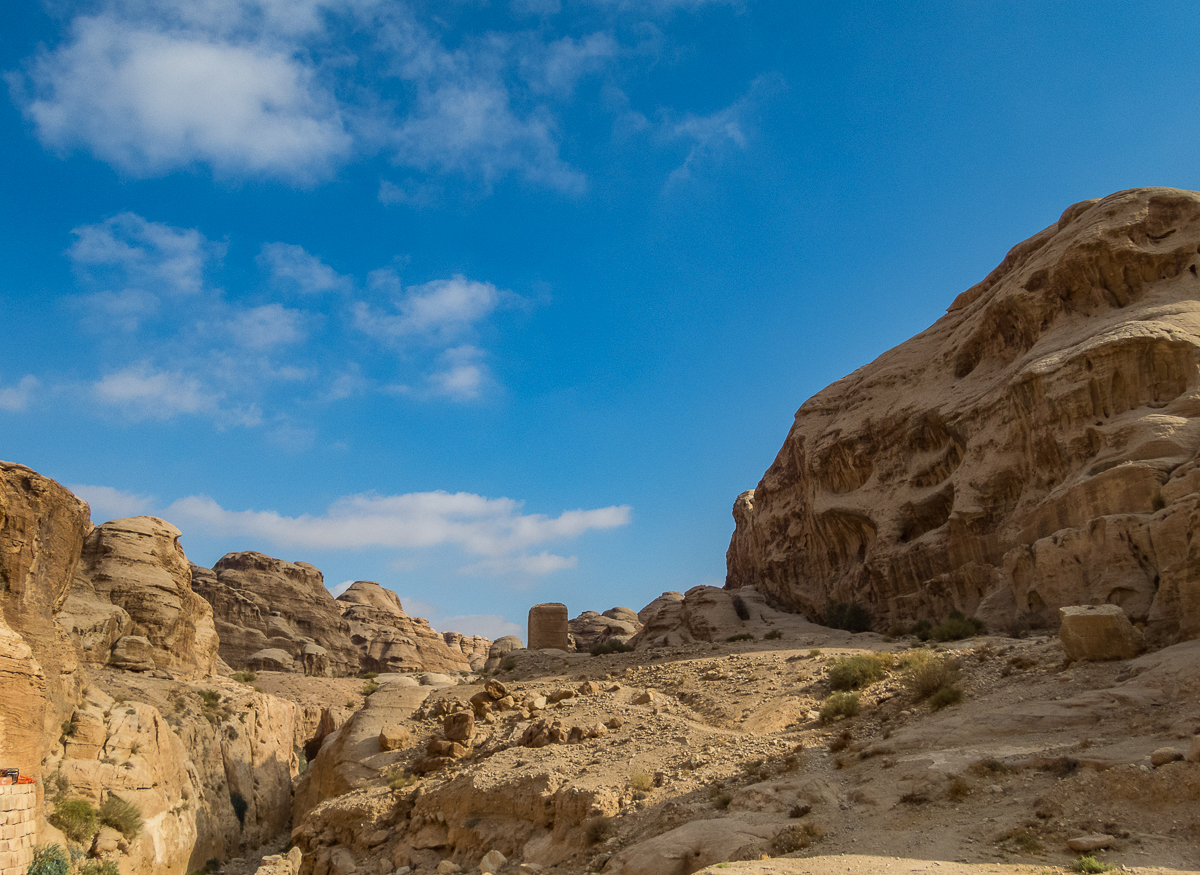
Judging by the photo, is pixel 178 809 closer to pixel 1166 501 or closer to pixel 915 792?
pixel 915 792

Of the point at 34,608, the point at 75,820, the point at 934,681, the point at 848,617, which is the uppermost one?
the point at 34,608

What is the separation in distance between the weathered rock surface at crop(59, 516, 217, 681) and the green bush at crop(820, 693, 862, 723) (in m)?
25.5

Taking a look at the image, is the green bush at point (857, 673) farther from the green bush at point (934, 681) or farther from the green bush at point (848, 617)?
the green bush at point (848, 617)

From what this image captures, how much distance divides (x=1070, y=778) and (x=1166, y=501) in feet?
37.0

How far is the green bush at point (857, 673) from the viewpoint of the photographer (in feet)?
56.2

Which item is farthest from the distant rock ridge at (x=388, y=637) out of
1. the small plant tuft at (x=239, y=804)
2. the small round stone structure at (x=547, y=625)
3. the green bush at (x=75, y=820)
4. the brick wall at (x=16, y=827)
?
the brick wall at (x=16, y=827)

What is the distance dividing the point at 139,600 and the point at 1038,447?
109 ft

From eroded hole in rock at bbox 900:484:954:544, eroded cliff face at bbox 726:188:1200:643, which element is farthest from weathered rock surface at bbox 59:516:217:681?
eroded hole in rock at bbox 900:484:954:544

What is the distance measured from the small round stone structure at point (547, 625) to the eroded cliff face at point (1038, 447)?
41.3 ft

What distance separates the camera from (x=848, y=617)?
33125mm

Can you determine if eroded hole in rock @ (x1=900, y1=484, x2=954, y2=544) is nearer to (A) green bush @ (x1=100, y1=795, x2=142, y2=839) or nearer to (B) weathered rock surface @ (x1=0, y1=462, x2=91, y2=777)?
(A) green bush @ (x1=100, y1=795, x2=142, y2=839)

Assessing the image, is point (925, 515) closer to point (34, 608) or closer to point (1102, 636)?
point (1102, 636)

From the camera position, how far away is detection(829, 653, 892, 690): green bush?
56.2 ft

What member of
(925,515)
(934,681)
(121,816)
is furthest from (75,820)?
(925,515)
